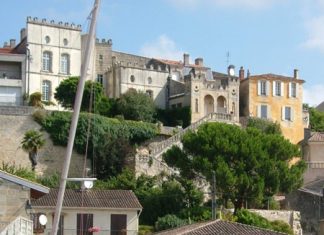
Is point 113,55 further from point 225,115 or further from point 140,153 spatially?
point 140,153

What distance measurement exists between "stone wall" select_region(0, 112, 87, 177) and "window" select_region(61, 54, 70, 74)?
13580 millimetres

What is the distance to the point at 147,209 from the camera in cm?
5019

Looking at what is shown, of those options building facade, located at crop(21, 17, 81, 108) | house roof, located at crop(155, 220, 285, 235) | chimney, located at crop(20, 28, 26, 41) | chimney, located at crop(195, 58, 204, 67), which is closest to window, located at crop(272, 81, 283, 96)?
chimney, located at crop(195, 58, 204, 67)

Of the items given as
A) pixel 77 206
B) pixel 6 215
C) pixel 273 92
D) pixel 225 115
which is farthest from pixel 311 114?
pixel 6 215

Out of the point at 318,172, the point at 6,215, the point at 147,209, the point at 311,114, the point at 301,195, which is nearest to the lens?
the point at 6,215

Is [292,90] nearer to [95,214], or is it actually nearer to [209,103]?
[209,103]

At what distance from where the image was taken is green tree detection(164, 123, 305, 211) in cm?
5041

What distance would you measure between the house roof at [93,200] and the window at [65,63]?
106ft

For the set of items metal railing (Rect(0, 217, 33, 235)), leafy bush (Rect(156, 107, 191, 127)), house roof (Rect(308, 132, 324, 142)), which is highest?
leafy bush (Rect(156, 107, 191, 127))

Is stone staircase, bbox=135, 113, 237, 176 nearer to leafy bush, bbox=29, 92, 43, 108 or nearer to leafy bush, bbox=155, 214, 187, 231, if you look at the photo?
leafy bush, bbox=155, 214, 187, 231

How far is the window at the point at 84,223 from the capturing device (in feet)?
135

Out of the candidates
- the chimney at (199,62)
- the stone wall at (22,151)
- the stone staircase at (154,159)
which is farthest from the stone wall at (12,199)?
the chimney at (199,62)

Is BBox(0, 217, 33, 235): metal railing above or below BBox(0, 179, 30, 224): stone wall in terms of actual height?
below

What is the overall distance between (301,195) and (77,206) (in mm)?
20360
